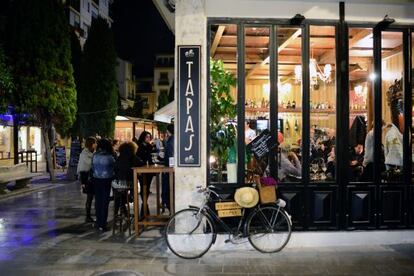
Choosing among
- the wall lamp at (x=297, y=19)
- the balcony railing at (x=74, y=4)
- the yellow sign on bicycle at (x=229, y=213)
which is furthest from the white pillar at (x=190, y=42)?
the balcony railing at (x=74, y=4)

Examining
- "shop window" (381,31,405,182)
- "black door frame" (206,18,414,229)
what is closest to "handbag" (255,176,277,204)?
"black door frame" (206,18,414,229)

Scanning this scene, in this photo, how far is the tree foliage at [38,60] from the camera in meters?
18.2

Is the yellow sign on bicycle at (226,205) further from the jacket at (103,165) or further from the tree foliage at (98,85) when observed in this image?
the tree foliage at (98,85)

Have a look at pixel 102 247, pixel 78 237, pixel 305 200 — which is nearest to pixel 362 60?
pixel 305 200

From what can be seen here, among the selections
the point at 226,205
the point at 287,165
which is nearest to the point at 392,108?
the point at 287,165

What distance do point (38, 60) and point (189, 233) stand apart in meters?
14.3

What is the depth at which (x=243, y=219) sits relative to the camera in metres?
7.31

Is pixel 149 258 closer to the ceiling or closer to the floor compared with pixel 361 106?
closer to the floor

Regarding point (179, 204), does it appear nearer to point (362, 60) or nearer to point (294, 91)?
point (294, 91)

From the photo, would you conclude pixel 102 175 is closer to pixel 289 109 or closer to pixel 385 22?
pixel 289 109

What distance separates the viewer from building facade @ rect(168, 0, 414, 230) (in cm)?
744

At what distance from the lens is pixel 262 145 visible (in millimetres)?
7473

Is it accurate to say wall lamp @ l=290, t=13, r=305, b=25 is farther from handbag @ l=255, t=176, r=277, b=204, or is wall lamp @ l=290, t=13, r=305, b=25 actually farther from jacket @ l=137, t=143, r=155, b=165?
jacket @ l=137, t=143, r=155, b=165

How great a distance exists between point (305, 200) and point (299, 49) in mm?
2754
